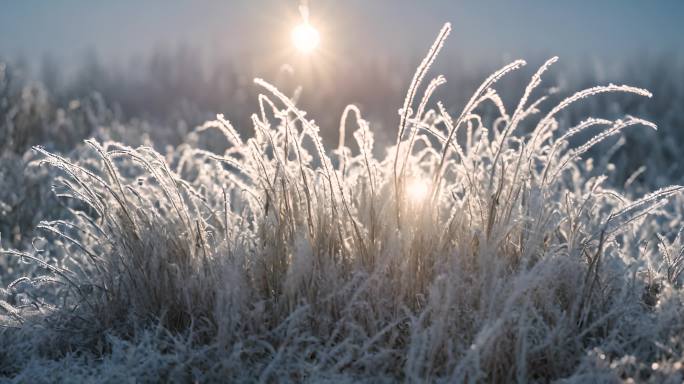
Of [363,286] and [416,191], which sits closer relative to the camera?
[363,286]

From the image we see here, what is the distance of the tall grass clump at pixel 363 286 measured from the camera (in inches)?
58.9

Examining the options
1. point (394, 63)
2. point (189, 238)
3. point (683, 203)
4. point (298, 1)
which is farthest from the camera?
point (394, 63)

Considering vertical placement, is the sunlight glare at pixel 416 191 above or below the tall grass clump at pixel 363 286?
above

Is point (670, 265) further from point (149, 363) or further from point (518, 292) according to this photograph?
point (149, 363)

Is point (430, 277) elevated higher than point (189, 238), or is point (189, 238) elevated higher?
point (189, 238)

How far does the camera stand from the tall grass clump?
150 cm

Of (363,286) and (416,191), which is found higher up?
(416,191)

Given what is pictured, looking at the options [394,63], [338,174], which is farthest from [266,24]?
[338,174]

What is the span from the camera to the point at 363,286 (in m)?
1.55

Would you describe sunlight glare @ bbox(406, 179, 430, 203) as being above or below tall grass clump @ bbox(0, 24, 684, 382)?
above

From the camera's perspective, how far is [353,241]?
5.87 feet

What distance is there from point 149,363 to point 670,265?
4.37ft

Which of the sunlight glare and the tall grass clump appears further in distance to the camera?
the sunlight glare

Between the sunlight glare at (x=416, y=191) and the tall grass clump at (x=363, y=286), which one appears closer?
the tall grass clump at (x=363, y=286)
